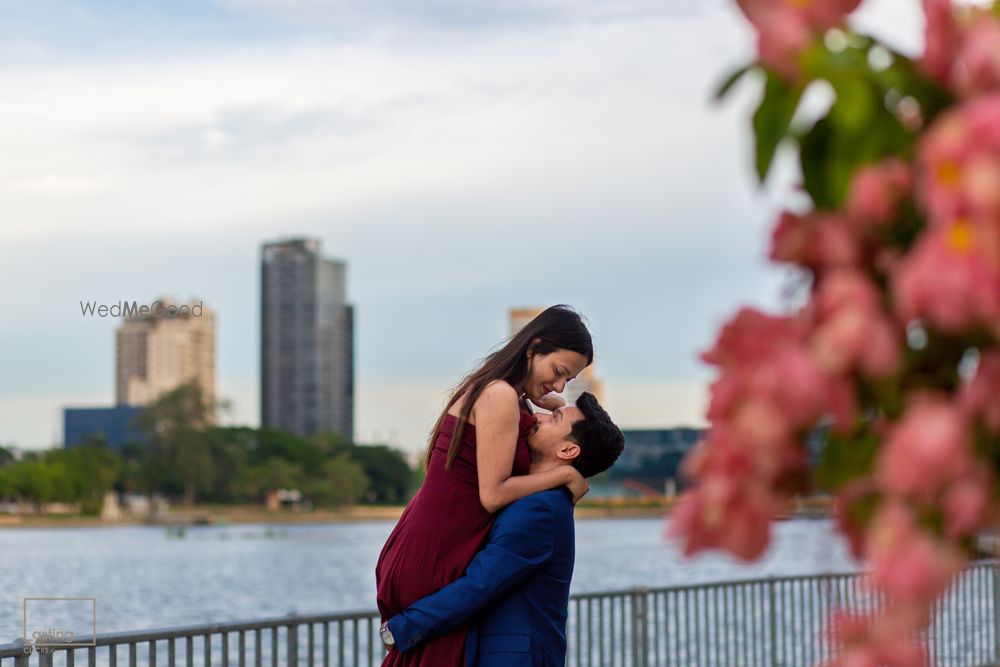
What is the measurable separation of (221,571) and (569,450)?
2853 inches

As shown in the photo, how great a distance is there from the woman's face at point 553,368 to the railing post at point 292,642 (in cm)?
280

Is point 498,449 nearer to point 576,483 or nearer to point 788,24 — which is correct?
point 576,483

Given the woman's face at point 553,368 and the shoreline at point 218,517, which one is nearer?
the woman's face at point 553,368

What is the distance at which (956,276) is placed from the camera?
951mm

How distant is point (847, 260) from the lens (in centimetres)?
108

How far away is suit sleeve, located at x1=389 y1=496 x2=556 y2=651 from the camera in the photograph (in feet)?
13.1

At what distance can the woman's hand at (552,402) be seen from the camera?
4.24 m

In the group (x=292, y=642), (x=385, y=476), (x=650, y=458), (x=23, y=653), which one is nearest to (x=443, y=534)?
(x=23, y=653)

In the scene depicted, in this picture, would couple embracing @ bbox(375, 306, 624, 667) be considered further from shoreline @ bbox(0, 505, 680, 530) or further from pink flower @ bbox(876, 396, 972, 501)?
shoreline @ bbox(0, 505, 680, 530)

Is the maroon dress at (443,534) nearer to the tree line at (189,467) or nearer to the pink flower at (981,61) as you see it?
the pink flower at (981,61)

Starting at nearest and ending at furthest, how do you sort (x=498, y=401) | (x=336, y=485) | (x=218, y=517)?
(x=498, y=401)
(x=336, y=485)
(x=218, y=517)

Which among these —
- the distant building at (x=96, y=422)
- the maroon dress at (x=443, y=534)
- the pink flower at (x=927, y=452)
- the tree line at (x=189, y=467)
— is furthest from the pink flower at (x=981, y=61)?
the distant building at (x=96, y=422)

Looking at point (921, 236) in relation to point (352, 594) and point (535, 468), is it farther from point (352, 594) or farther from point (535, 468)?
point (352, 594)

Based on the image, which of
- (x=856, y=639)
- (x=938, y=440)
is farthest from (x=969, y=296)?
(x=856, y=639)
